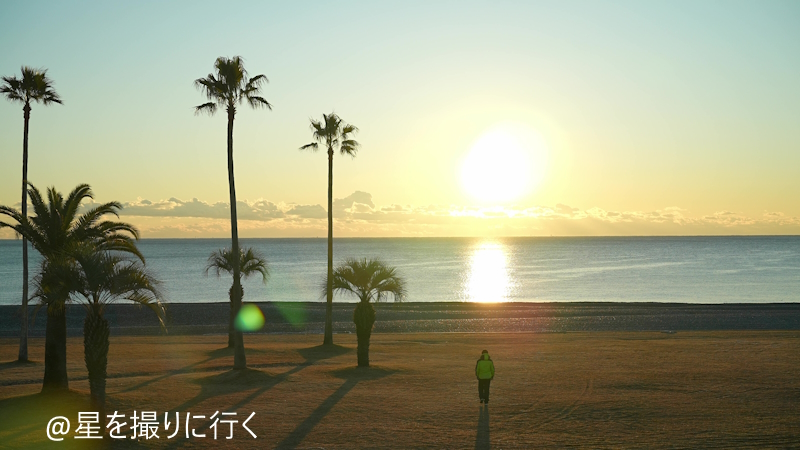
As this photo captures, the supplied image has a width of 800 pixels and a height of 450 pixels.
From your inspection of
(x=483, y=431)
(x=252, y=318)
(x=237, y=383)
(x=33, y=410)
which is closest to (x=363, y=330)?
(x=237, y=383)

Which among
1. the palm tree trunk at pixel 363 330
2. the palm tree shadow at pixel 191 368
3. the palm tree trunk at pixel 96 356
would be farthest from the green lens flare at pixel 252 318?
the palm tree trunk at pixel 96 356

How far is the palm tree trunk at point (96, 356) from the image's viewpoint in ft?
57.4

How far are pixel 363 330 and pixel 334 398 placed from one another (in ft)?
22.4

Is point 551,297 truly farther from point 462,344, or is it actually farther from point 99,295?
point 99,295

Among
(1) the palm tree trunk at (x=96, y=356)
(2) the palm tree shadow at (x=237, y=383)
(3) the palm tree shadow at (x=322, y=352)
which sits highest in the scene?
(1) the palm tree trunk at (x=96, y=356)

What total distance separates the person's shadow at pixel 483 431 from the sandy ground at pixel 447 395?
0.19ft

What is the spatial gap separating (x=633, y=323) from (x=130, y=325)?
4087 centimetres

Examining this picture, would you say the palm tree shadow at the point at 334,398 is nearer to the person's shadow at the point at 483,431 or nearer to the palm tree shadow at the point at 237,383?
the palm tree shadow at the point at 237,383

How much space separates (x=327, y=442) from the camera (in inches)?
675

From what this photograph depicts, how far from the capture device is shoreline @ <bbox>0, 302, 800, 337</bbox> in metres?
50.8

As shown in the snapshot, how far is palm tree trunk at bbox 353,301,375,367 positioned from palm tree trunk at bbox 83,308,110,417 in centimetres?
1257

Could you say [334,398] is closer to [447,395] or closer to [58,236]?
[447,395]

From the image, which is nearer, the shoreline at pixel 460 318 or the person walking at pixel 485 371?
the person walking at pixel 485 371

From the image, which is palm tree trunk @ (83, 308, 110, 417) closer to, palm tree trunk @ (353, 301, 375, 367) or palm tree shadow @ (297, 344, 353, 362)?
palm tree trunk @ (353, 301, 375, 367)
